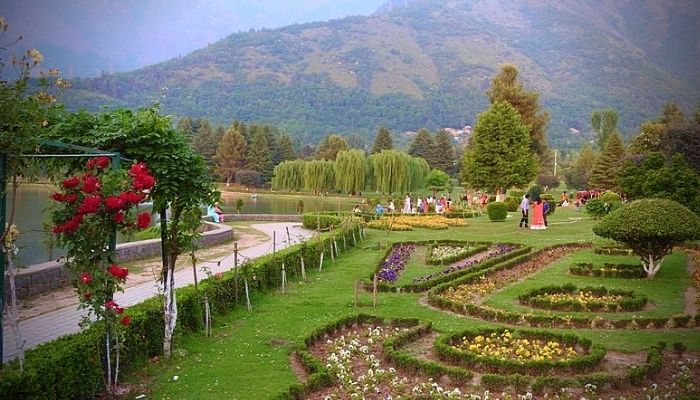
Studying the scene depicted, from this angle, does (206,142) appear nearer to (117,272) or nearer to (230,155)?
(230,155)

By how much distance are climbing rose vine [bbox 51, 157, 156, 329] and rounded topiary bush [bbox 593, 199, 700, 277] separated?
11.5 m

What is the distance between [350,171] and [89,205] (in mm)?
50033

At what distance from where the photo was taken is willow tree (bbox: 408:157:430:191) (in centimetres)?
5675

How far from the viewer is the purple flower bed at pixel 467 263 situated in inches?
618

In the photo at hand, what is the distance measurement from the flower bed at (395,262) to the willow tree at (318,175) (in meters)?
36.6

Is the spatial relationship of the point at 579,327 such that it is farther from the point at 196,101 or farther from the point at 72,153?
the point at 196,101

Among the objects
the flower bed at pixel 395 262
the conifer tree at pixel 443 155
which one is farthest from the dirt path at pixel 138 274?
the conifer tree at pixel 443 155

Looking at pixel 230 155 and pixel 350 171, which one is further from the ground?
pixel 230 155

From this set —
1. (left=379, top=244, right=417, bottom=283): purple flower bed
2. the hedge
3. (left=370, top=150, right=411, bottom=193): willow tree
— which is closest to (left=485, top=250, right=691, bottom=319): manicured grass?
(left=379, top=244, right=417, bottom=283): purple flower bed

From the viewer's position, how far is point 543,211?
89.6ft

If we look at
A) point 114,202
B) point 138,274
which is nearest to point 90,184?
point 114,202

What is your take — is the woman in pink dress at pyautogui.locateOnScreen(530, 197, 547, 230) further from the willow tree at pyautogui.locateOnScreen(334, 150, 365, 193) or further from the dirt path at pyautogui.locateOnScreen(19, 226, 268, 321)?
the willow tree at pyautogui.locateOnScreen(334, 150, 365, 193)

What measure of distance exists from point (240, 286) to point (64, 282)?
389 cm

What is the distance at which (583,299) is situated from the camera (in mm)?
12984
